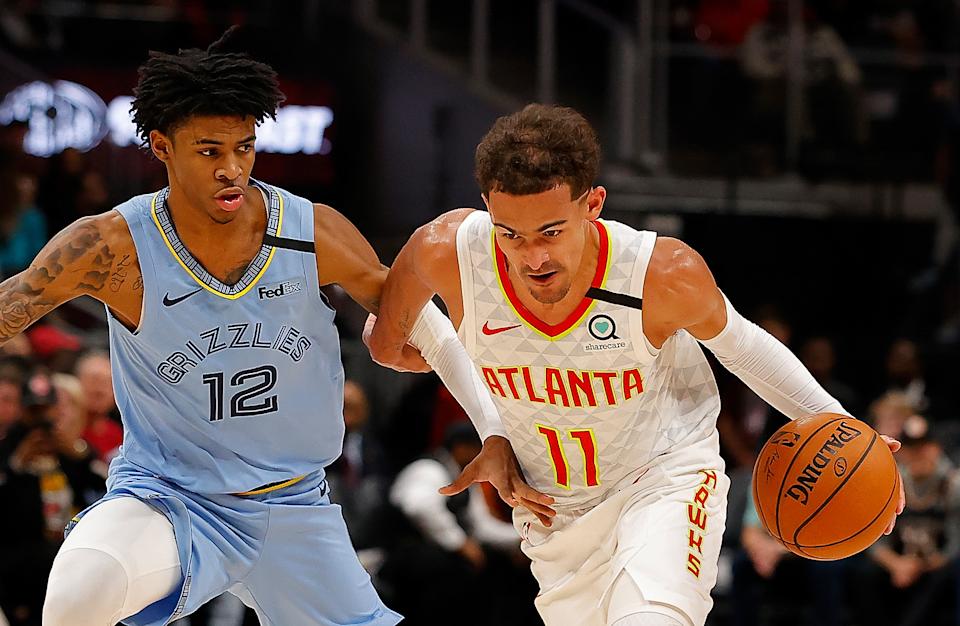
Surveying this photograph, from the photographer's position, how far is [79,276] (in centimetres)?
410

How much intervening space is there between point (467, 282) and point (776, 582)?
537cm

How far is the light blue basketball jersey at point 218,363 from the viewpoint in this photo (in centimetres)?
419

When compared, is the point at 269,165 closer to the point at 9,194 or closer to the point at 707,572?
the point at 9,194

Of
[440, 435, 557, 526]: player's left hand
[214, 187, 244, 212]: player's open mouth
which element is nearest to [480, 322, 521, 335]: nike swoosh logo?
[440, 435, 557, 526]: player's left hand

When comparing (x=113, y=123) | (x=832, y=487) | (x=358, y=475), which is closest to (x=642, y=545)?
(x=832, y=487)

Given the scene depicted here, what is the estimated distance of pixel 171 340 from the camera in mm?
4180

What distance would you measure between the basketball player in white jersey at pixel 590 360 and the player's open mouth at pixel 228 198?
1.88 feet

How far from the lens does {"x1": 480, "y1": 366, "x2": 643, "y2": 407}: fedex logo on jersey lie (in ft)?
14.0

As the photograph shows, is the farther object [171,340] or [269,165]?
[269,165]

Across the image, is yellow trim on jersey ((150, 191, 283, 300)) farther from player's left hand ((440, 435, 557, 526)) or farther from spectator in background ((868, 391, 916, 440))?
spectator in background ((868, 391, 916, 440))

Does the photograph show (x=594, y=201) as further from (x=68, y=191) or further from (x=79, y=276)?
(x=68, y=191)

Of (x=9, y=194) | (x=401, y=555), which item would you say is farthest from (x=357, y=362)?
(x=9, y=194)

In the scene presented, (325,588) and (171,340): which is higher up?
(171,340)

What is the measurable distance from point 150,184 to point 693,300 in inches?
274
